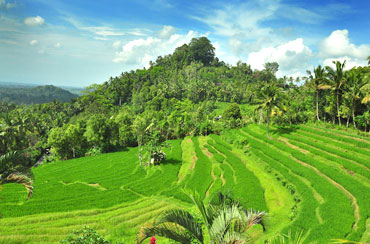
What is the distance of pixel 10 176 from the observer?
10031mm

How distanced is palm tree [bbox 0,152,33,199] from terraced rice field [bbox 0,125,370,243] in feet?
17.6

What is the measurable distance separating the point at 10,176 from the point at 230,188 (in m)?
20.0

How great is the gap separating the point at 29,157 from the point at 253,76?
104771 mm

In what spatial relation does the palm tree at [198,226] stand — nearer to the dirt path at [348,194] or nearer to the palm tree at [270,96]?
the dirt path at [348,194]

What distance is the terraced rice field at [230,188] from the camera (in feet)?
50.2

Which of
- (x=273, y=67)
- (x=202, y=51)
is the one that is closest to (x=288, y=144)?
(x=273, y=67)

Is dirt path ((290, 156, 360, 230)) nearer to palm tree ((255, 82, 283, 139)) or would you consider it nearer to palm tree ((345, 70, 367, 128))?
palm tree ((255, 82, 283, 139))

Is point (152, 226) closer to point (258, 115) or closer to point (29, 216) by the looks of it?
point (29, 216)

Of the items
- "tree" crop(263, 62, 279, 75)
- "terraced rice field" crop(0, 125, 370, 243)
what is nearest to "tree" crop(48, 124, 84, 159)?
"terraced rice field" crop(0, 125, 370, 243)

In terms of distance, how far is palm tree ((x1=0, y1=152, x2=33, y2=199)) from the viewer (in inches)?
394

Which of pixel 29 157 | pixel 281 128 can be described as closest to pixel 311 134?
pixel 281 128

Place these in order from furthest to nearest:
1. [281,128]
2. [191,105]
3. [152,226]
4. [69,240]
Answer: [191,105], [281,128], [69,240], [152,226]

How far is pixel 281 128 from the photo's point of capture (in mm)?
42281

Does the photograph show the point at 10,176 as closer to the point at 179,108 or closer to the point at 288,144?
the point at 288,144
